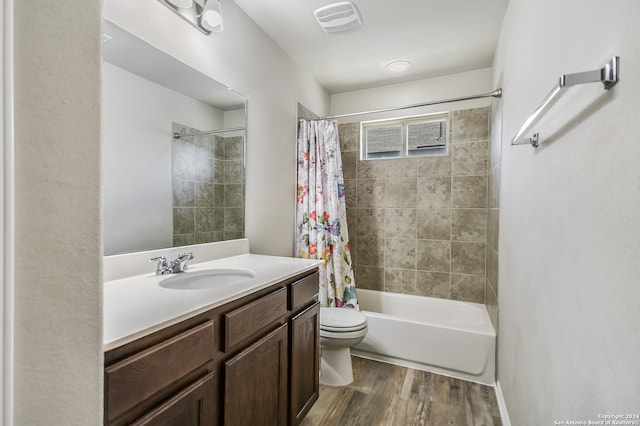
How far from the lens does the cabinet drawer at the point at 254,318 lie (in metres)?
1.03

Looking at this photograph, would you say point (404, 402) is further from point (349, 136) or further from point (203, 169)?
point (349, 136)

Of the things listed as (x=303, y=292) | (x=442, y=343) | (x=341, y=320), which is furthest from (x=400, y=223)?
(x=303, y=292)

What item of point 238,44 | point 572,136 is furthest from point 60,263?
point 238,44

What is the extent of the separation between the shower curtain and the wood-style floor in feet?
2.15

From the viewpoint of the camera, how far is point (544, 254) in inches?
38.7

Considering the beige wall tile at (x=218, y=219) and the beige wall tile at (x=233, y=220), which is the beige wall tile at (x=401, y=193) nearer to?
the beige wall tile at (x=233, y=220)

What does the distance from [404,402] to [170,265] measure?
1592 mm

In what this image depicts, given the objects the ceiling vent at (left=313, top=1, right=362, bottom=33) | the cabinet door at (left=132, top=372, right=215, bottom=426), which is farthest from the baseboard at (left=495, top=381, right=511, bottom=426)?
the ceiling vent at (left=313, top=1, right=362, bottom=33)

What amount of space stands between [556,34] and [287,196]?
1.85m

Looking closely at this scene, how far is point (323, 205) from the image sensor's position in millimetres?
2521

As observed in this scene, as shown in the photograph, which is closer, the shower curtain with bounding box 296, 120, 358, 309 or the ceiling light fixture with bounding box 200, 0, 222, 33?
the ceiling light fixture with bounding box 200, 0, 222, 33

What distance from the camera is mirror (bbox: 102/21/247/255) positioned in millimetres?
1224

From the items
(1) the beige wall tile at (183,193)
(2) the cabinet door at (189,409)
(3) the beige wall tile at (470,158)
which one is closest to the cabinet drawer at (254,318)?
(2) the cabinet door at (189,409)

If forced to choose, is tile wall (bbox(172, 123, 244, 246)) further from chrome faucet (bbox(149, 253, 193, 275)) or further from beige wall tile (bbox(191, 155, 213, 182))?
chrome faucet (bbox(149, 253, 193, 275))
